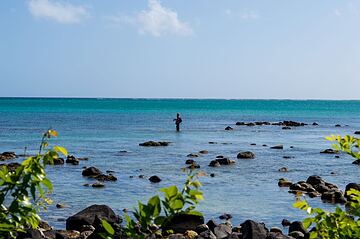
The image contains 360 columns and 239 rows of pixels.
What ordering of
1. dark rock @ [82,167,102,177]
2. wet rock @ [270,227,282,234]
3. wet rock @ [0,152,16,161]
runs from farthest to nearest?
1. wet rock @ [0,152,16,161]
2. dark rock @ [82,167,102,177]
3. wet rock @ [270,227,282,234]

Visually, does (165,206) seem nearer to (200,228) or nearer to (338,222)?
(338,222)

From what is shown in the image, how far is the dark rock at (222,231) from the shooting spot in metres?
13.7

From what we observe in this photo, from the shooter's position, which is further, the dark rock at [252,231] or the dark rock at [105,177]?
the dark rock at [105,177]

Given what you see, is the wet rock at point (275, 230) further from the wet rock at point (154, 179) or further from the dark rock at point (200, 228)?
the wet rock at point (154, 179)

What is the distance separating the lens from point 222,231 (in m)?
13.9

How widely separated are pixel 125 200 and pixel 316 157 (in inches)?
693

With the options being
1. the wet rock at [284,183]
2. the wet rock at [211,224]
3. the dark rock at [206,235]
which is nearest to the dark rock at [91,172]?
the wet rock at [284,183]

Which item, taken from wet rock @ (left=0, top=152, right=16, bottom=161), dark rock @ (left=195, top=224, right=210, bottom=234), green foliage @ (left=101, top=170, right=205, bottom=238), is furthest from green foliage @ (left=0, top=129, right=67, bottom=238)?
wet rock @ (left=0, top=152, right=16, bottom=161)

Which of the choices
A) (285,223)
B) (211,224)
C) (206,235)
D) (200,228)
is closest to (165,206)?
(206,235)

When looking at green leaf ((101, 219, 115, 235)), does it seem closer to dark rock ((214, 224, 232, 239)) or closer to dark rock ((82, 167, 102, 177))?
dark rock ((214, 224, 232, 239))

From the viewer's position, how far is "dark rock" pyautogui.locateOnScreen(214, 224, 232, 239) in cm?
1374

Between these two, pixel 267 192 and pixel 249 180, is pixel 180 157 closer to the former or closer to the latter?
pixel 249 180

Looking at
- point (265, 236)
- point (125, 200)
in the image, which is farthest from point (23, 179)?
point (125, 200)

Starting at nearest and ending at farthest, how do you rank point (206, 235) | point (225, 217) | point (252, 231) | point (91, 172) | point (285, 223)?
point (252, 231)
point (206, 235)
point (285, 223)
point (225, 217)
point (91, 172)
